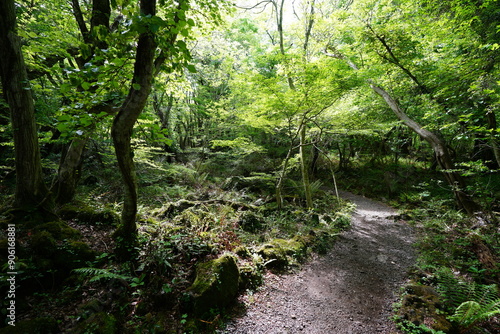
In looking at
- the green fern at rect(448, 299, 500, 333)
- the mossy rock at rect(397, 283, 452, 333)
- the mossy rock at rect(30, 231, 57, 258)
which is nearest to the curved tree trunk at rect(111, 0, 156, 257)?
the mossy rock at rect(30, 231, 57, 258)

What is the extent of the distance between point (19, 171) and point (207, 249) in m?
3.64

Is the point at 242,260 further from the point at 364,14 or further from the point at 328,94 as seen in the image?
the point at 364,14

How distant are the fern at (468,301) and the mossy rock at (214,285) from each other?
302 centimetres

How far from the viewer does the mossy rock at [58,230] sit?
3609 millimetres

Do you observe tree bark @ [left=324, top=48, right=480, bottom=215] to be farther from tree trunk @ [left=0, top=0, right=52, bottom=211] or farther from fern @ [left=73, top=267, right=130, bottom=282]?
tree trunk @ [left=0, top=0, right=52, bottom=211]

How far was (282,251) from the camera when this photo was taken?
4820 mm

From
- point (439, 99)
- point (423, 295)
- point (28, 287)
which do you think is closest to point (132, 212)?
point (28, 287)

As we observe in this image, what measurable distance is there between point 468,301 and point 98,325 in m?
4.49

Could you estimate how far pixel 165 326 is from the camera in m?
2.70

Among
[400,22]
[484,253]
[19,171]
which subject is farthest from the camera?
[400,22]

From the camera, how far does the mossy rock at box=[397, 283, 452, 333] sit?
2.85m

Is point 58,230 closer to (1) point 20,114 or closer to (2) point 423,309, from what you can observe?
(1) point 20,114

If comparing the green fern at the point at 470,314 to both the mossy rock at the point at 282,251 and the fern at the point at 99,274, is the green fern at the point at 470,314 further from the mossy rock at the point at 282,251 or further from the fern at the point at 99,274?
the fern at the point at 99,274

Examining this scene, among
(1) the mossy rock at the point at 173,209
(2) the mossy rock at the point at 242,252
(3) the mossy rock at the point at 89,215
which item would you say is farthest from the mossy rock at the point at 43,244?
(2) the mossy rock at the point at 242,252
